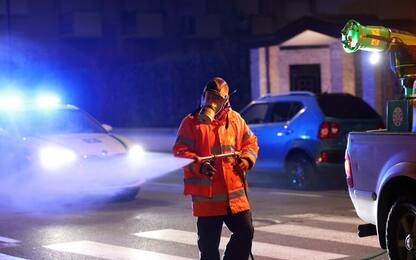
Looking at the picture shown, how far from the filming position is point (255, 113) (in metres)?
14.7

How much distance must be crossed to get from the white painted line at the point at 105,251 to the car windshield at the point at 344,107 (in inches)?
233

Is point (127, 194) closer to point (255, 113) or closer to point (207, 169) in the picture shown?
point (255, 113)

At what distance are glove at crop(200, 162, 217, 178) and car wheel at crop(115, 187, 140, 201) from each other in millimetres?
6562

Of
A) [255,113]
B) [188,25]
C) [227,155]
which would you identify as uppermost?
[188,25]

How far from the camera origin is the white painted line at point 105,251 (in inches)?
304

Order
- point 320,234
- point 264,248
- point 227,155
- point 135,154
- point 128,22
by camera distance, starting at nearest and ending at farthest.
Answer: point 227,155, point 264,248, point 320,234, point 135,154, point 128,22

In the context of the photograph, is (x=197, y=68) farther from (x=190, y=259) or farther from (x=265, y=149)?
(x=190, y=259)

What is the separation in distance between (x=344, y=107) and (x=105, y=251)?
655 cm

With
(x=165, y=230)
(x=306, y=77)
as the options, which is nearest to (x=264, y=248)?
(x=165, y=230)

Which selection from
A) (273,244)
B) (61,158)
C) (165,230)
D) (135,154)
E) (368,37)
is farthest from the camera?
(135,154)

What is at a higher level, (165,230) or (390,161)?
(390,161)

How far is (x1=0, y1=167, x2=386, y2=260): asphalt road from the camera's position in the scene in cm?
786

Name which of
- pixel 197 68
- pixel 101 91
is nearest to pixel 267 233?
pixel 197 68

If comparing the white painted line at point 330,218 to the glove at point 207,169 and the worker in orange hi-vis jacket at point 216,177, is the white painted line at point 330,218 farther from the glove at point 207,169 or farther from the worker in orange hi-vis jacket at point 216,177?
the glove at point 207,169
